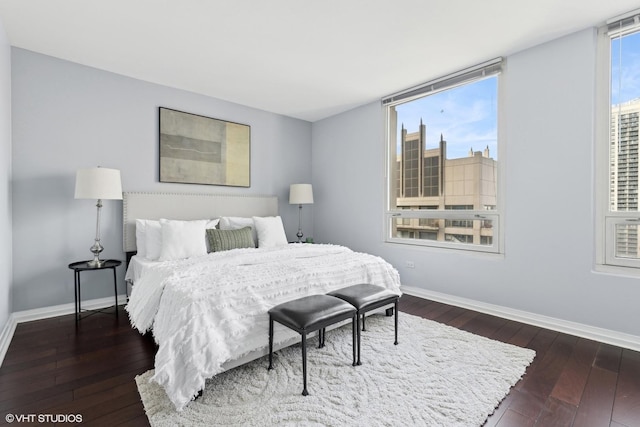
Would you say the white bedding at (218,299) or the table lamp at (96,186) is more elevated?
the table lamp at (96,186)

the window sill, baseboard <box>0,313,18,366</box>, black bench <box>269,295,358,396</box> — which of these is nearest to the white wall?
the window sill

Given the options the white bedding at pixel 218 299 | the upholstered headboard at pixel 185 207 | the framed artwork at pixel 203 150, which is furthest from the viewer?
the framed artwork at pixel 203 150

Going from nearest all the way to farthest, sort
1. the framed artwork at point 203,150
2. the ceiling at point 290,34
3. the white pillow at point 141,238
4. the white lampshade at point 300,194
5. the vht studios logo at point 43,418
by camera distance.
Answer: the vht studios logo at point 43,418, the ceiling at point 290,34, the white pillow at point 141,238, the framed artwork at point 203,150, the white lampshade at point 300,194

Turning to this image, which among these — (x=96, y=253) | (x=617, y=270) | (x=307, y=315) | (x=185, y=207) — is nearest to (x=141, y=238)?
(x=96, y=253)

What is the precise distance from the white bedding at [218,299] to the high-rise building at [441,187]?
1.17 meters

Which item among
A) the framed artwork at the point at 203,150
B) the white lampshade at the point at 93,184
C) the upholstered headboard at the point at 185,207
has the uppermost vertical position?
the framed artwork at the point at 203,150

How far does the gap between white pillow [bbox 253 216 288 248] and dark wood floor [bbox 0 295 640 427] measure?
5.42 feet

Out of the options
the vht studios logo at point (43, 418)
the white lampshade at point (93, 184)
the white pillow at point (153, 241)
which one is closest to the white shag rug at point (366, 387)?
the vht studios logo at point (43, 418)

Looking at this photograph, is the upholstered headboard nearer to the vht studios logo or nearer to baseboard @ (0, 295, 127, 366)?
baseboard @ (0, 295, 127, 366)

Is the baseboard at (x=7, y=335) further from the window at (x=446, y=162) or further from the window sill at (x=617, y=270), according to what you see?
the window sill at (x=617, y=270)

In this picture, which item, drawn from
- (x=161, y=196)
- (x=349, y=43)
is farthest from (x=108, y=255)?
(x=349, y=43)

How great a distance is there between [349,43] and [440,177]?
1961 millimetres

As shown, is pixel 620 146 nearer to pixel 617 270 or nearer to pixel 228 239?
pixel 617 270

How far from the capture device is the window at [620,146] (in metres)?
2.48
